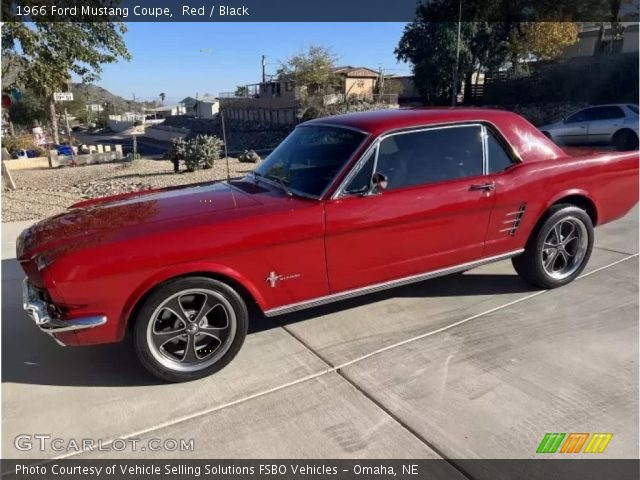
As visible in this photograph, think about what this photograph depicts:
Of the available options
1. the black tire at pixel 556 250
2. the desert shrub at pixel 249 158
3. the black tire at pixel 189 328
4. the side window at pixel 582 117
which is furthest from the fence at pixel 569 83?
the black tire at pixel 189 328

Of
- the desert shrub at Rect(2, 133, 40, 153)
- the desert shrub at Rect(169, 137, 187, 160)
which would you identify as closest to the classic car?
the desert shrub at Rect(169, 137, 187, 160)

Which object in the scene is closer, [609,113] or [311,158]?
[311,158]

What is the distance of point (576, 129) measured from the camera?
1523cm

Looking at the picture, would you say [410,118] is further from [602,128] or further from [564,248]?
[602,128]

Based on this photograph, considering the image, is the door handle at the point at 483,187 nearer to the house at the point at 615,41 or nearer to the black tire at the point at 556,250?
the black tire at the point at 556,250

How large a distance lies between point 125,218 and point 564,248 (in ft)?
12.1

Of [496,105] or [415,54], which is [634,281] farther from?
[415,54]

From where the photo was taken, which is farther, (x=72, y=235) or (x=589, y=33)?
(x=589, y=33)

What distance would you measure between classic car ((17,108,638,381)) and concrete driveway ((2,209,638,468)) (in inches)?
12.8

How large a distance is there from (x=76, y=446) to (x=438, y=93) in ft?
124

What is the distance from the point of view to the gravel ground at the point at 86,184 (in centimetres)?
871

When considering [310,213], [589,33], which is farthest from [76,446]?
[589,33]

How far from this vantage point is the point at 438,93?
121 ft
